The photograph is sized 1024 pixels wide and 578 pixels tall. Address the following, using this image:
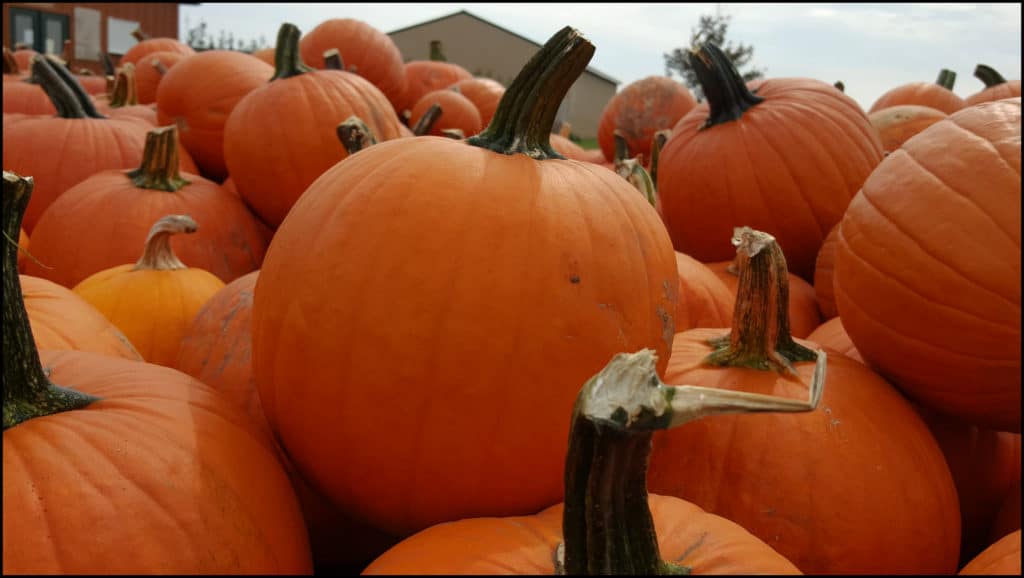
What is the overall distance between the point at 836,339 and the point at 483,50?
13097 millimetres

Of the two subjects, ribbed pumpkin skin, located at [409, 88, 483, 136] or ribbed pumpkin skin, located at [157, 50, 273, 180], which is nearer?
ribbed pumpkin skin, located at [157, 50, 273, 180]

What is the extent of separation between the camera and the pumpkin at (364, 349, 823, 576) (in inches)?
29.8

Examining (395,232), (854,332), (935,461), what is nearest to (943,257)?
(854,332)

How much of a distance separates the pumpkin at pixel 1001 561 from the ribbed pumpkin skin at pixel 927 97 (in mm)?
4026

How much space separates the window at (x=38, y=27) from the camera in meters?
11.8

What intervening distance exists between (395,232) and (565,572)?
481 mm

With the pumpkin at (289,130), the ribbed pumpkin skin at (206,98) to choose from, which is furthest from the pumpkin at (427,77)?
the pumpkin at (289,130)

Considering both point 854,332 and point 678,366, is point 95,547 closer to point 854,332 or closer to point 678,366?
point 678,366

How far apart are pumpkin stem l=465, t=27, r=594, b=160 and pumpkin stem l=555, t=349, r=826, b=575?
534mm

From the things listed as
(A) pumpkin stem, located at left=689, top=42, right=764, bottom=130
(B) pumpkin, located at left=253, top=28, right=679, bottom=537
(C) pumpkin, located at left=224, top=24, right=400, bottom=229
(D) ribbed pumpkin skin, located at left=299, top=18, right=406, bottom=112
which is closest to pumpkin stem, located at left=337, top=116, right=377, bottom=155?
(C) pumpkin, located at left=224, top=24, right=400, bottom=229

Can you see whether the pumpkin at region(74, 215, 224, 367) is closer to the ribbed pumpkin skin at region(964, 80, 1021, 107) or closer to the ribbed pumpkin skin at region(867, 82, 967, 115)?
the ribbed pumpkin skin at region(964, 80, 1021, 107)

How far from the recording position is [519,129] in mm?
1246

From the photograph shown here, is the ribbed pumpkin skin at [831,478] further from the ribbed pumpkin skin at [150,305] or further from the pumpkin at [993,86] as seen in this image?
the pumpkin at [993,86]

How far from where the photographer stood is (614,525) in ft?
2.73
